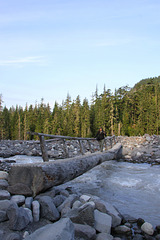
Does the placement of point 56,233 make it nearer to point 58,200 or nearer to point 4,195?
point 4,195

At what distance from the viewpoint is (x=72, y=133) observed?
59031mm

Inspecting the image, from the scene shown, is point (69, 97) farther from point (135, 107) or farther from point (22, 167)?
point (22, 167)

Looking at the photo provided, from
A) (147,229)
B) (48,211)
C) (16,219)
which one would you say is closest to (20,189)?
(48,211)

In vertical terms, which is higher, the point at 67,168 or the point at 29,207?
the point at 67,168

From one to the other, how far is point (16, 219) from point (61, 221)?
3.05 ft

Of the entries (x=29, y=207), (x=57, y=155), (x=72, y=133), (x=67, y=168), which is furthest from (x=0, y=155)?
(x=72, y=133)

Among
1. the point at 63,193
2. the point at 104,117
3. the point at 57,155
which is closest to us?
the point at 63,193

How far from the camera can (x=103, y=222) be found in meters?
4.04

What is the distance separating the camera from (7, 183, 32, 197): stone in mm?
4625

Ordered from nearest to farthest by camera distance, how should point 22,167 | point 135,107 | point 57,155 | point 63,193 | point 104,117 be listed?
point 22,167, point 63,193, point 57,155, point 104,117, point 135,107

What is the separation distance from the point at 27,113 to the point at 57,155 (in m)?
58.9

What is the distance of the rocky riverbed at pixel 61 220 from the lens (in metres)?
3.12

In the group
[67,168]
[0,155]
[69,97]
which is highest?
[69,97]

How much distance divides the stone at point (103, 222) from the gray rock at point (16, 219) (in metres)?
1.49
